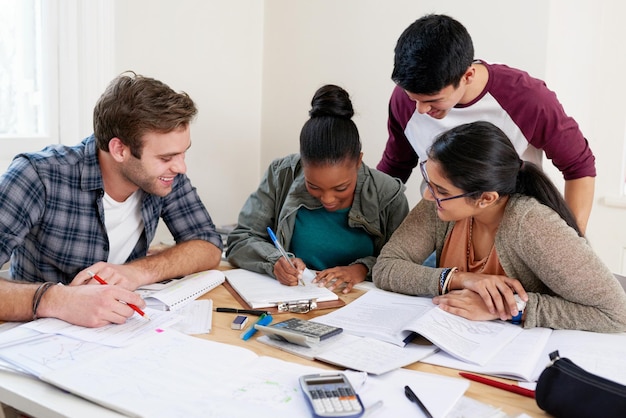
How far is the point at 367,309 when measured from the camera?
150 cm

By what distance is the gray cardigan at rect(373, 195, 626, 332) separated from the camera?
1366 millimetres

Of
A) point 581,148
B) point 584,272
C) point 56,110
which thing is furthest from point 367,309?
point 56,110

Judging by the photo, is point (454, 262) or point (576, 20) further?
point (576, 20)

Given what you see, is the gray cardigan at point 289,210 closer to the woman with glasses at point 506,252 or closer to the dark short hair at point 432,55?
the woman with glasses at point 506,252

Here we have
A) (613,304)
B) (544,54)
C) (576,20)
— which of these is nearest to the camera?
(613,304)

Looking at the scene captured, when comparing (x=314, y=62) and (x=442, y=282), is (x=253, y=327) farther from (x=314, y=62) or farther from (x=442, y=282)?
(x=314, y=62)

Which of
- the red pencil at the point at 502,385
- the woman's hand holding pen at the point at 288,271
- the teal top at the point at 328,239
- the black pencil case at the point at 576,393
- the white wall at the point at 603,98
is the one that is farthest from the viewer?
the white wall at the point at 603,98

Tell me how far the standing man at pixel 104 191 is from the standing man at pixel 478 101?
613 mm

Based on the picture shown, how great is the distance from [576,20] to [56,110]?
1968 millimetres

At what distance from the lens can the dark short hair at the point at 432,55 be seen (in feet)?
5.05

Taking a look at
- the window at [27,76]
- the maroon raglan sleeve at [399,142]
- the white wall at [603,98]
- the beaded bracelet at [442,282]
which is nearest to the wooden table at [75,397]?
the beaded bracelet at [442,282]

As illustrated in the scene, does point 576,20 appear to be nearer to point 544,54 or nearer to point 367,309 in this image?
point 544,54

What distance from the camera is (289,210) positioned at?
1930 millimetres

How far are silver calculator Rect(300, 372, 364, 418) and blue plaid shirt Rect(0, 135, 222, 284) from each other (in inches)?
34.7
